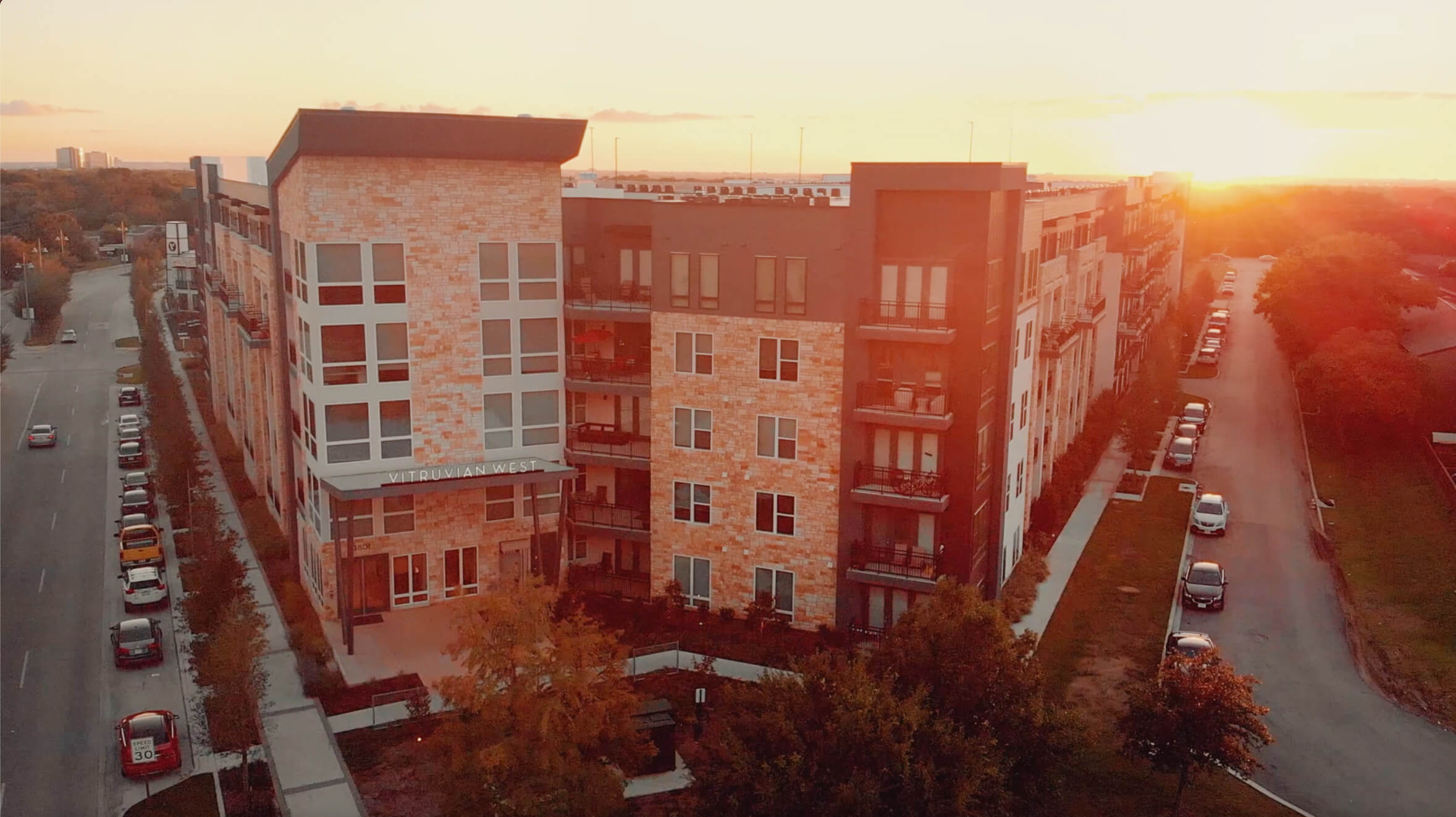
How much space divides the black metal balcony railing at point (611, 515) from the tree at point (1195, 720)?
1667cm

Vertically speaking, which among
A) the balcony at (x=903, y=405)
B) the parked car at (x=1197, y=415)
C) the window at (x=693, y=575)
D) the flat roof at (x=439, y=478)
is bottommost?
the window at (x=693, y=575)

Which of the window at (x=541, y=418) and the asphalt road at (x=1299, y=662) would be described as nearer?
the asphalt road at (x=1299, y=662)

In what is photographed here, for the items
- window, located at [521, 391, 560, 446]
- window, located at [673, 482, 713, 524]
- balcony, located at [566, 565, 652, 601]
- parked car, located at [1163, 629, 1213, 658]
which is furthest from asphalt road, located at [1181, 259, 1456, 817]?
window, located at [521, 391, 560, 446]

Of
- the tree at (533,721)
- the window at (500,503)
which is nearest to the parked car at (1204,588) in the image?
the tree at (533,721)

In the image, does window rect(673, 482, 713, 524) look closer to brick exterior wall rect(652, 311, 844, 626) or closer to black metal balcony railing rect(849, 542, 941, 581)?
brick exterior wall rect(652, 311, 844, 626)

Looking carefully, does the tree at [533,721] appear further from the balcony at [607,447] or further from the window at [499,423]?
the window at [499,423]

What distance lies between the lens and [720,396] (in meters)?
33.9

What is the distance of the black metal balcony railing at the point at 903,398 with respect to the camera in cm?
3152

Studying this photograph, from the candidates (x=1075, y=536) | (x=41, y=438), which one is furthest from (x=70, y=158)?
(x=1075, y=536)

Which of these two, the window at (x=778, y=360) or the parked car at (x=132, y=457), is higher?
the window at (x=778, y=360)

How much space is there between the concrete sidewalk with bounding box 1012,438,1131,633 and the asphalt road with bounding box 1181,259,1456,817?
3.94 m

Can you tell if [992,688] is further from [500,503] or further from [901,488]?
[500,503]

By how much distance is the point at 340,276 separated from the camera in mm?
33156

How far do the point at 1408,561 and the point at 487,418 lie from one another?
32.7 m
